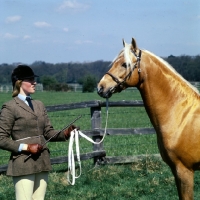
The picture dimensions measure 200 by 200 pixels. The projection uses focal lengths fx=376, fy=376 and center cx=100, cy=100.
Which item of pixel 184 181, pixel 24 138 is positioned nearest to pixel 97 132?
pixel 184 181

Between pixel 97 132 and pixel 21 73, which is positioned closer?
pixel 21 73

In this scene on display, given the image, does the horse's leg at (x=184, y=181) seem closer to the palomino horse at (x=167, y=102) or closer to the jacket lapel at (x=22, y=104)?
the palomino horse at (x=167, y=102)

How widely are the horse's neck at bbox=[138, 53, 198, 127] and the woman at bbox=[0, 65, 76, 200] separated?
1.33m

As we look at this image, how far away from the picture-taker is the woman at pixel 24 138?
12.3 ft

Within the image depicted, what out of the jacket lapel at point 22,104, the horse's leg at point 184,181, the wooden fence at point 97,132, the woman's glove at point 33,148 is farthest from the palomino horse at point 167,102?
the wooden fence at point 97,132

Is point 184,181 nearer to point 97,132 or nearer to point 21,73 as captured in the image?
point 21,73

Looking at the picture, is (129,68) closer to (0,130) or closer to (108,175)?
(0,130)

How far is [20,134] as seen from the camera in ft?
12.6

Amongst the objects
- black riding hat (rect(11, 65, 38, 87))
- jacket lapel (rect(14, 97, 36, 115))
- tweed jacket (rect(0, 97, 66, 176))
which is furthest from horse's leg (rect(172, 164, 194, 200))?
black riding hat (rect(11, 65, 38, 87))

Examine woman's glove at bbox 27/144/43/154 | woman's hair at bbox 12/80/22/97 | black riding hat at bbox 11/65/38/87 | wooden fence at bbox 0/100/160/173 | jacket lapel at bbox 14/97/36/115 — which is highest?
black riding hat at bbox 11/65/38/87

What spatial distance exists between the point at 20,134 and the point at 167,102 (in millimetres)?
1782

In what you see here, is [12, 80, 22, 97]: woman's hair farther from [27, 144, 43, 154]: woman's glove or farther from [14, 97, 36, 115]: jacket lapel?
[27, 144, 43, 154]: woman's glove

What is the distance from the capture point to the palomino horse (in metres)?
4.36

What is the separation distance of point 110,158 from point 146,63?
373 cm
